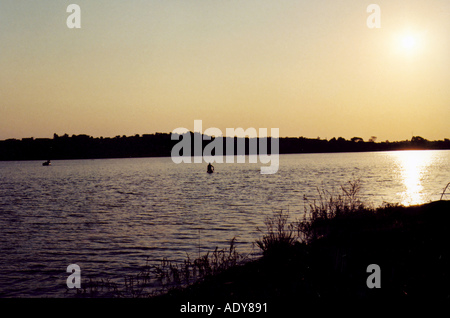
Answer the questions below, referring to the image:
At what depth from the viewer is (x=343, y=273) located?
9.47m

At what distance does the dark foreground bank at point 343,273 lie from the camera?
Result: 8000 mm

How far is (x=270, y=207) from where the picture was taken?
3497 cm

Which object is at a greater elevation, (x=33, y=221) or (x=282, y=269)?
(x=282, y=269)

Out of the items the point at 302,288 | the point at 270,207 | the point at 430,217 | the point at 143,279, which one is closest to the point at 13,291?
the point at 143,279

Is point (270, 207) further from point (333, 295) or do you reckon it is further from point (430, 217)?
point (333, 295)

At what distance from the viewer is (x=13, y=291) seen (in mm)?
14312

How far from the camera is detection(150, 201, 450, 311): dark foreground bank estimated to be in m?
8.00
